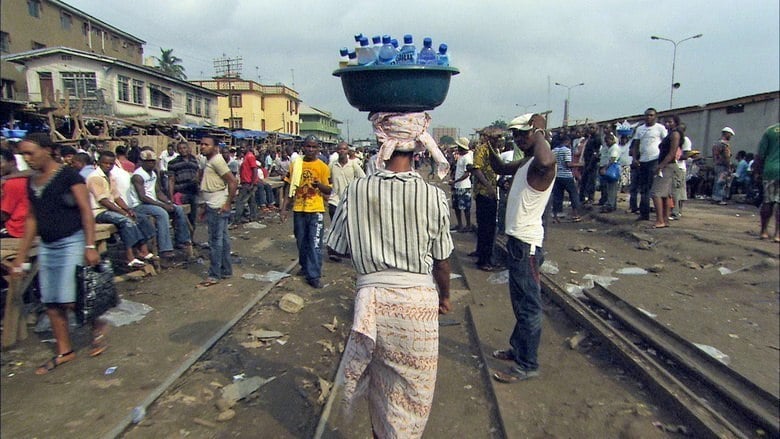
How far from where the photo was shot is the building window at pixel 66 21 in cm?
3178

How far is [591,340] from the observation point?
461 cm

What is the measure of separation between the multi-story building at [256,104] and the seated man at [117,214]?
4860cm

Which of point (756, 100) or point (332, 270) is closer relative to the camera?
point (332, 270)

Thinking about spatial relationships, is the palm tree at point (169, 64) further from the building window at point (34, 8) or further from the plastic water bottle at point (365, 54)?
the plastic water bottle at point (365, 54)

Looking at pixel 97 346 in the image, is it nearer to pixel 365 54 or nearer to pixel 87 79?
pixel 365 54

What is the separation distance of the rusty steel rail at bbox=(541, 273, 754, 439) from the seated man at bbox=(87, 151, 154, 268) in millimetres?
6015

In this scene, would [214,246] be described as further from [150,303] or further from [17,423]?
[17,423]

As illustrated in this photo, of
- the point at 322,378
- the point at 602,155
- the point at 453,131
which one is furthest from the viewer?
the point at 453,131

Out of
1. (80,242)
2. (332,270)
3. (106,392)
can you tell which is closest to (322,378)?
(106,392)

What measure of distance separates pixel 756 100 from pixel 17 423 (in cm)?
1569

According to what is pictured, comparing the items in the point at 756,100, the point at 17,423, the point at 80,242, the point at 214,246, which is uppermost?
the point at 756,100

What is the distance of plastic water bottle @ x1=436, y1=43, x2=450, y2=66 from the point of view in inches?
101

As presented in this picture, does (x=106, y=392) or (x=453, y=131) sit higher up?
(x=453, y=131)

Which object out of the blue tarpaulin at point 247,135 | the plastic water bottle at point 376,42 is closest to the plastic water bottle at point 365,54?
the plastic water bottle at point 376,42
